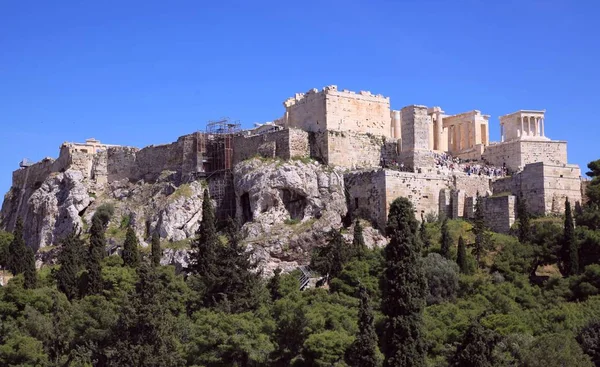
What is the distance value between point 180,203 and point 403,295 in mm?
27028

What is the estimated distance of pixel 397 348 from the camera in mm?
41281

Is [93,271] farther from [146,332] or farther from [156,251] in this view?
[146,332]

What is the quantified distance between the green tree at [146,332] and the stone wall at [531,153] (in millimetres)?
27267

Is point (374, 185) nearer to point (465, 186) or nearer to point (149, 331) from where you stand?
point (465, 186)

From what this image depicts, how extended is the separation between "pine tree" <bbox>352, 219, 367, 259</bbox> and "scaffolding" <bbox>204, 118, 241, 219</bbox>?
1090cm

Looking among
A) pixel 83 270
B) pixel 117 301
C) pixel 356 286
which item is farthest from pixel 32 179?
pixel 356 286

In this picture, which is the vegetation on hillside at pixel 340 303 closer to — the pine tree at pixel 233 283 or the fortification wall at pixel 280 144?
the pine tree at pixel 233 283

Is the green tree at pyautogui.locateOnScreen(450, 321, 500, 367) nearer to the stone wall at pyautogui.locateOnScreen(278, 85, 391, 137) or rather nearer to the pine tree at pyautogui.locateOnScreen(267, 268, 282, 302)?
the pine tree at pyautogui.locateOnScreen(267, 268, 282, 302)

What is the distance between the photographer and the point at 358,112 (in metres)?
67.6

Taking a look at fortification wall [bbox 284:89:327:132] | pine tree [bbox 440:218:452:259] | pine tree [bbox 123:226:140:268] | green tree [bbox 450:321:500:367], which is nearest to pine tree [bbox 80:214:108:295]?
pine tree [bbox 123:226:140:268]

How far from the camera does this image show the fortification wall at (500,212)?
59844mm

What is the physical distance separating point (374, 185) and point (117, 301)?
16.7 meters

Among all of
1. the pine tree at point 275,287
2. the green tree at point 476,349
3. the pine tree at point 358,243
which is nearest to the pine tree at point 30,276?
the pine tree at point 275,287

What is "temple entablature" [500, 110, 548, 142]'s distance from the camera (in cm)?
6844
